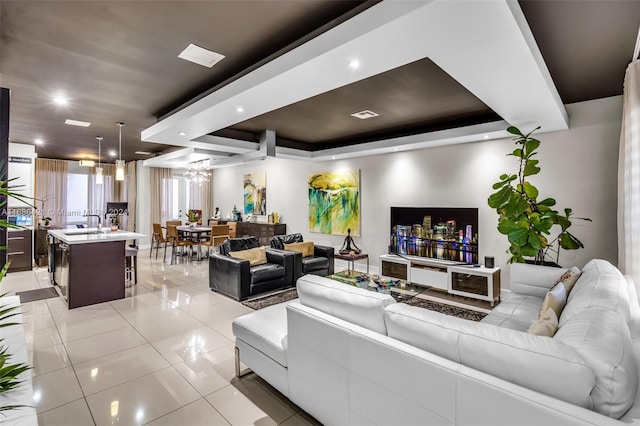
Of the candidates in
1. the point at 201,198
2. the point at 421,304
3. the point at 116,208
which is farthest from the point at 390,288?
the point at 201,198

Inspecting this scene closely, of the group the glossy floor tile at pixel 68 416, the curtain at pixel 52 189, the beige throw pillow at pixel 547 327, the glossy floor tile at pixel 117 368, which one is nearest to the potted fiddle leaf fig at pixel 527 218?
the beige throw pillow at pixel 547 327

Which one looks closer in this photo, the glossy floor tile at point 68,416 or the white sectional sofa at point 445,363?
Answer: the white sectional sofa at point 445,363

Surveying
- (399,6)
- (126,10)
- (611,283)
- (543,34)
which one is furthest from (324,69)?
(611,283)

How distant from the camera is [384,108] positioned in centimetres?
440

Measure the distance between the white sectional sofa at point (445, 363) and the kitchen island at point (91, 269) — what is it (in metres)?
3.45

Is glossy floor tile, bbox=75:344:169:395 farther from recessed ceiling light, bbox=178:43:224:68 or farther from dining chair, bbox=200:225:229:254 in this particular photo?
dining chair, bbox=200:225:229:254

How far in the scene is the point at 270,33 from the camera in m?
2.47

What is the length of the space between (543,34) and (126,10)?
3.20 m

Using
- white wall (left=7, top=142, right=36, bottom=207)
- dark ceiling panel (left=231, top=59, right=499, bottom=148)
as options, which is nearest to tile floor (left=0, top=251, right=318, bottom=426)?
dark ceiling panel (left=231, top=59, right=499, bottom=148)

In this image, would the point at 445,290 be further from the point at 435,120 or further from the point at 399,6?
the point at 399,6

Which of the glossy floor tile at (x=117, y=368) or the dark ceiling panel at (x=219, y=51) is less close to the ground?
the dark ceiling panel at (x=219, y=51)

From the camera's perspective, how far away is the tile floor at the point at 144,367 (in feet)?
7.20

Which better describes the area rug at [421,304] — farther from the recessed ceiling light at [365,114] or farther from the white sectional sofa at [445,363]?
the recessed ceiling light at [365,114]

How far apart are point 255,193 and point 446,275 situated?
5.89 m
